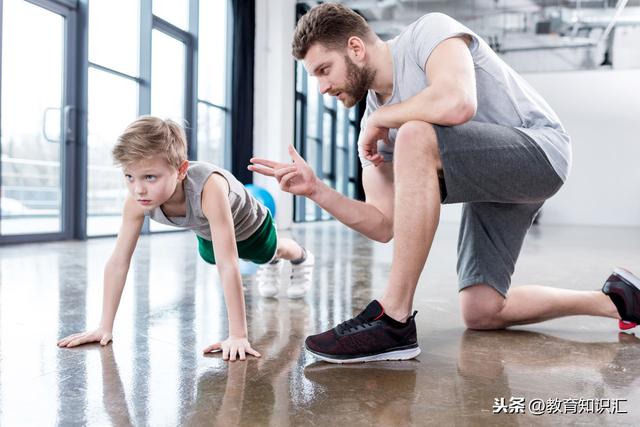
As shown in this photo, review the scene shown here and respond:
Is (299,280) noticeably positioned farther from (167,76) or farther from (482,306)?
(167,76)

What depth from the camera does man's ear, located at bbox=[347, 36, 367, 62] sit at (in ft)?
4.77

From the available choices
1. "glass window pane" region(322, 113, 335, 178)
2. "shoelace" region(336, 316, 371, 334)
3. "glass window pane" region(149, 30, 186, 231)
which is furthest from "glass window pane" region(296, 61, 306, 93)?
"shoelace" region(336, 316, 371, 334)

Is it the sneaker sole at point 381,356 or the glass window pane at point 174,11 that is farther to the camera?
the glass window pane at point 174,11

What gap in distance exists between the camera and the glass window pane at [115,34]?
17.5 feet

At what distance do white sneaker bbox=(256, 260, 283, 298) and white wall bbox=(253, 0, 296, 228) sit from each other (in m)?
5.41

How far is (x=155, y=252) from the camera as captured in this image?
396 cm

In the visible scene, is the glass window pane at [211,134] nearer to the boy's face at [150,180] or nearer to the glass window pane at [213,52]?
the glass window pane at [213,52]

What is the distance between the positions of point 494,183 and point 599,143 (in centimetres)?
1106

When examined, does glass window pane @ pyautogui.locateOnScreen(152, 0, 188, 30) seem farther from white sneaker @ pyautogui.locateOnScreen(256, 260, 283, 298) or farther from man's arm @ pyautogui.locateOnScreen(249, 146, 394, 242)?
man's arm @ pyautogui.locateOnScreen(249, 146, 394, 242)

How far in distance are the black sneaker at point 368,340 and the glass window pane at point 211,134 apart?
5.74 meters

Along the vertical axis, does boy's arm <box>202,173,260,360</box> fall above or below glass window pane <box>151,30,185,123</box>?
below

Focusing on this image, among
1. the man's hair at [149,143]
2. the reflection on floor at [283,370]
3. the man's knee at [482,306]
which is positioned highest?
the man's hair at [149,143]

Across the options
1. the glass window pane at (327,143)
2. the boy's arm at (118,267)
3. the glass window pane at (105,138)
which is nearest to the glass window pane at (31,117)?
the glass window pane at (105,138)

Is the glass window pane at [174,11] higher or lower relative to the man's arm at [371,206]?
higher
